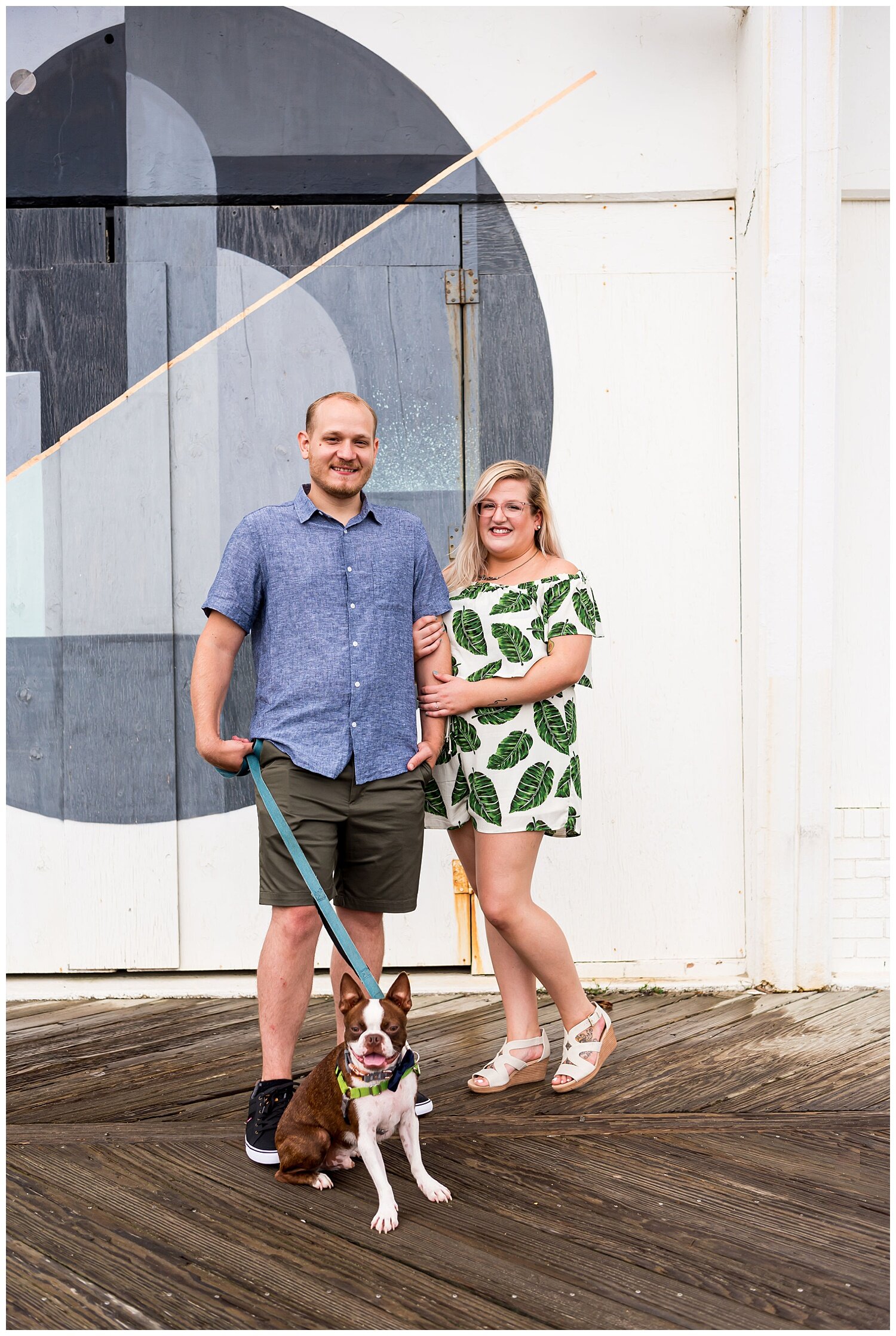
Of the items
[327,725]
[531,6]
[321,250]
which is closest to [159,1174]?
[327,725]

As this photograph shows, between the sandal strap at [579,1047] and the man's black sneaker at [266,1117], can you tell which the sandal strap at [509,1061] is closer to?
the sandal strap at [579,1047]

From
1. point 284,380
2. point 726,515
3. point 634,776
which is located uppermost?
point 284,380

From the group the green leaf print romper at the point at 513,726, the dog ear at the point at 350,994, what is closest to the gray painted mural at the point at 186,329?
the green leaf print romper at the point at 513,726

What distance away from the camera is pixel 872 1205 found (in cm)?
238

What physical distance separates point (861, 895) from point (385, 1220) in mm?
2615

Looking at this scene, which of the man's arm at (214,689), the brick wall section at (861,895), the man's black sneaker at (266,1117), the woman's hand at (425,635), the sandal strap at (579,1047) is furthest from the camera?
the brick wall section at (861,895)

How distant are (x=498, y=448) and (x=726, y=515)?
94cm

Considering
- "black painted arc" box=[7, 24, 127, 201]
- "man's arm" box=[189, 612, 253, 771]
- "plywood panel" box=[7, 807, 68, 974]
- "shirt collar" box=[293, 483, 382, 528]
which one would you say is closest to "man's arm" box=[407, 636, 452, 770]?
"shirt collar" box=[293, 483, 382, 528]

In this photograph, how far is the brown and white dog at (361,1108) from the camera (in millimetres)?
2301

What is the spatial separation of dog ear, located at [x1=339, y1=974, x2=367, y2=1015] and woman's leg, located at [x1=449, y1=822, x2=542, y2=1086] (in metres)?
0.81

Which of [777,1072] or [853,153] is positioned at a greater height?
[853,153]

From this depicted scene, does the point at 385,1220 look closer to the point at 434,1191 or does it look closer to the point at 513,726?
the point at 434,1191

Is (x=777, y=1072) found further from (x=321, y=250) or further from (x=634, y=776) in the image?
(x=321, y=250)

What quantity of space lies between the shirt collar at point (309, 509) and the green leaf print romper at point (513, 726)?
15.4 inches
